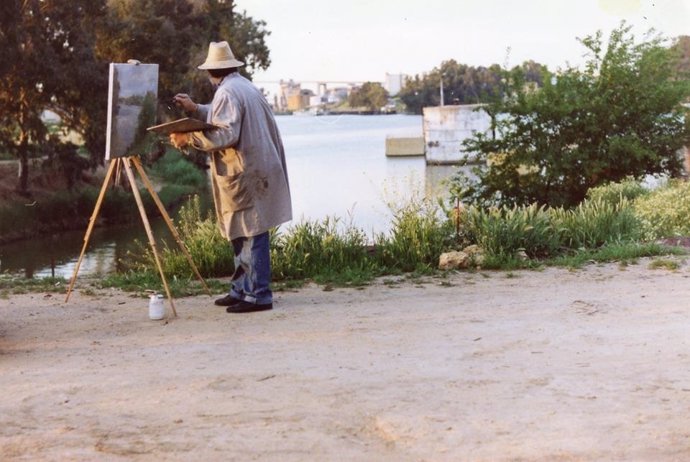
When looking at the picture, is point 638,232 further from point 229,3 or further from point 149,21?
point 229,3

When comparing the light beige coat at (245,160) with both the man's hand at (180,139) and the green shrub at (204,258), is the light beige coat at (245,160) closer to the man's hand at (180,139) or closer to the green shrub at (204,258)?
the man's hand at (180,139)

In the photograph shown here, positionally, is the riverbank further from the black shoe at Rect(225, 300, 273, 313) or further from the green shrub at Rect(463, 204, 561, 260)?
the black shoe at Rect(225, 300, 273, 313)

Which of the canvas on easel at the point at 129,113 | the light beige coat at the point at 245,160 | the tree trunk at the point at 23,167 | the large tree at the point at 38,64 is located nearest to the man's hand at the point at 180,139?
the light beige coat at the point at 245,160

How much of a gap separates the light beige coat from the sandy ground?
79 centimetres

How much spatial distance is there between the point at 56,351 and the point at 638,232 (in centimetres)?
730

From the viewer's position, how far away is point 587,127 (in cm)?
2012

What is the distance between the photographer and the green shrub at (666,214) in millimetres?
11906

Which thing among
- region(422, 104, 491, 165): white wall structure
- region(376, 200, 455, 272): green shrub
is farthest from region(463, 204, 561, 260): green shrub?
region(422, 104, 491, 165): white wall structure

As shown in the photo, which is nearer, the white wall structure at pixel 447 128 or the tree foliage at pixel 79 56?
the tree foliage at pixel 79 56

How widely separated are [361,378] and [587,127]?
618 inches

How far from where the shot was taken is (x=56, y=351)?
258 inches

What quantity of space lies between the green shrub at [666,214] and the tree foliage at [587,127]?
6.60 meters

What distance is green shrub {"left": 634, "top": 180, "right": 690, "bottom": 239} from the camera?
469 inches

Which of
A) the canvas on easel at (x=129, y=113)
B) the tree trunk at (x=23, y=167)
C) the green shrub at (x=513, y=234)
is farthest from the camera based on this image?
the tree trunk at (x=23, y=167)
